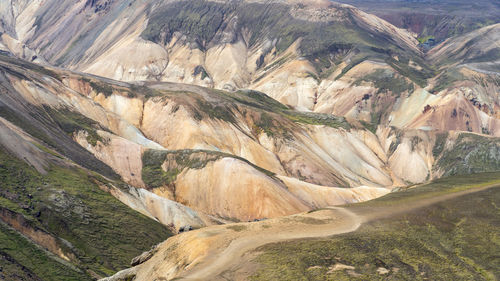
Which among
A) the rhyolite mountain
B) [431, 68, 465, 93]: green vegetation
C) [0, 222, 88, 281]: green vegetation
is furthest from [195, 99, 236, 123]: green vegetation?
[431, 68, 465, 93]: green vegetation

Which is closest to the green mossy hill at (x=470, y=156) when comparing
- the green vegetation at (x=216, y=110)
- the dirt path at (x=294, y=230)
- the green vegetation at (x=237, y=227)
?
the green vegetation at (x=216, y=110)

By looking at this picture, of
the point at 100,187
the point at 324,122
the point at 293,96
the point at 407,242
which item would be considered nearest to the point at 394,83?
the point at 293,96

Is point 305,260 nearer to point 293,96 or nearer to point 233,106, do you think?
point 233,106

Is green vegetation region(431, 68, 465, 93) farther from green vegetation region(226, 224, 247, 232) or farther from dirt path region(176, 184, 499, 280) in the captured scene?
green vegetation region(226, 224, 247, 232)

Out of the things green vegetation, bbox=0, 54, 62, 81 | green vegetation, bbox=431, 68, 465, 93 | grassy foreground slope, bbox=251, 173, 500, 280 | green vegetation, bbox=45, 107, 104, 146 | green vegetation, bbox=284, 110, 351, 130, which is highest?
green vegetation, bbox=431, 68, 465, 93

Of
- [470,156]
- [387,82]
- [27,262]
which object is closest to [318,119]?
[470,156]

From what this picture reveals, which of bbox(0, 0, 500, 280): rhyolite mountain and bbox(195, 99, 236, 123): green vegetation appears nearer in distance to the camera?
bbox(0, 0, 500, 280): rhyolite mountain

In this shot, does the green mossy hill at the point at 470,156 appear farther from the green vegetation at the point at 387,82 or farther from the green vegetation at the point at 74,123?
the green vegetation at the point at 74,123
